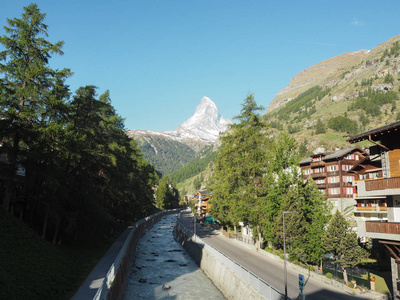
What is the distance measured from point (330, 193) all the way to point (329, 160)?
7.97 meters

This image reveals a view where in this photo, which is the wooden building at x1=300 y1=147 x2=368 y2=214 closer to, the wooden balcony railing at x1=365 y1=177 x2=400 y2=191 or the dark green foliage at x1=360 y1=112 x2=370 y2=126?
the wooden balcony railing at x1=365 y1=177 x2=400 y2=191

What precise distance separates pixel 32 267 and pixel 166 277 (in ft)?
64.3

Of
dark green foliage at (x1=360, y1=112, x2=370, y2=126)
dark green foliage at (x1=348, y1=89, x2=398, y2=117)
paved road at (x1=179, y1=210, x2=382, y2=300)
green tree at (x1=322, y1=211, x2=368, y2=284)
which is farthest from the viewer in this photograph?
dark green foliage at (x1=348, y1=89, x2=398, y2=117)

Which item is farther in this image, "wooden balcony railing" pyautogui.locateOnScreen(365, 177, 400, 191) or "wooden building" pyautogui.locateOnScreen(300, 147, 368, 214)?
"wooden building" pyautogui.locateOnScreen(300, 147, 368, 214)

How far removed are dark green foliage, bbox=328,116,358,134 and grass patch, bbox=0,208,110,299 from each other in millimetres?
177430

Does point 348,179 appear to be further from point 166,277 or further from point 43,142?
point 43,142

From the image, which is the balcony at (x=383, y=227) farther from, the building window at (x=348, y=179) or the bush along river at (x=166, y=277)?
the building window at (x=348, y=179)

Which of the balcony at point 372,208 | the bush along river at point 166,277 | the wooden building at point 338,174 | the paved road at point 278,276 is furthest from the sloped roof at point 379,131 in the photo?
the wooden building at point 338,174

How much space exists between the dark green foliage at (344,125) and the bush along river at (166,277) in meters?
152

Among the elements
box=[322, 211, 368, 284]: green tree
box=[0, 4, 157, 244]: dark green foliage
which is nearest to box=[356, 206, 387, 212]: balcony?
box=[322, 211, 368, 284]: green tree

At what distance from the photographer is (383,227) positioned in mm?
20578

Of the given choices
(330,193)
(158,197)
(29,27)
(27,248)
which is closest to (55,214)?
(27,248)

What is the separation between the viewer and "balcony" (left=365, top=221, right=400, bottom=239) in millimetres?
19766

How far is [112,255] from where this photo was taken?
33844 millimetres
